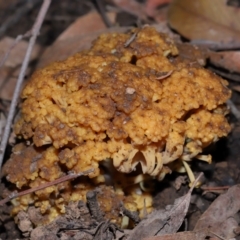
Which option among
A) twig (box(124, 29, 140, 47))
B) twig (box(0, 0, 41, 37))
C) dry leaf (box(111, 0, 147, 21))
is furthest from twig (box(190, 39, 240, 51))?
twig (box(0, 0, 41, 37))

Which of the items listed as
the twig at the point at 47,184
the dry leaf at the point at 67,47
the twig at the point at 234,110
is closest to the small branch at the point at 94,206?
the twig at the point at 47,184

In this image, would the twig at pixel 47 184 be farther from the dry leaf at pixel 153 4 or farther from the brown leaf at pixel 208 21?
the dry leaf at pixel 153 4

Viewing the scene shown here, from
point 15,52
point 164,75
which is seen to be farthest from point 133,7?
point 164,75

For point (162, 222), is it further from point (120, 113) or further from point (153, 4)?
point (153, 4)

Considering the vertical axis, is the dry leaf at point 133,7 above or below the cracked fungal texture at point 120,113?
below

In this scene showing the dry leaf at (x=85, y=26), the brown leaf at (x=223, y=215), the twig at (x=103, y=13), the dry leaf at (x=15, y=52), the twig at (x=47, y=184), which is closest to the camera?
the twig at (x=47, y=184)

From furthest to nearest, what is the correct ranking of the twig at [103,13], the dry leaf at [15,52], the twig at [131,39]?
the twig at [103,13]
the dry leaf at [15,52]
the twig at [131,39]

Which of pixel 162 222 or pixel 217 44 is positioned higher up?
pixel 217 44

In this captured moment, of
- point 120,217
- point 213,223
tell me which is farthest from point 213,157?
point 120,217
